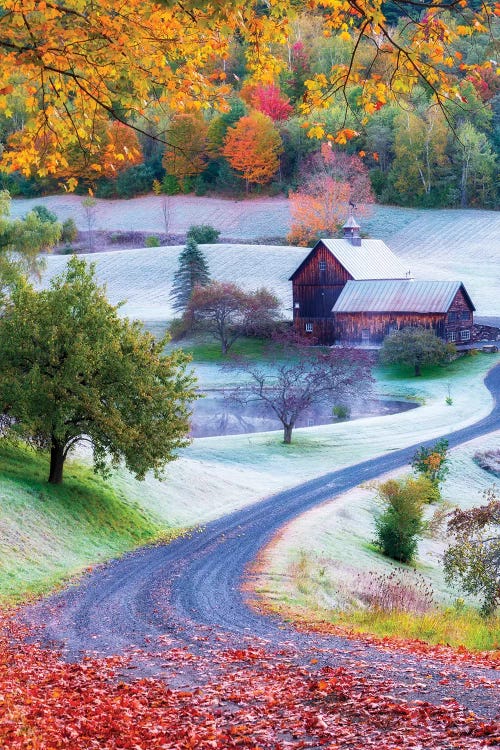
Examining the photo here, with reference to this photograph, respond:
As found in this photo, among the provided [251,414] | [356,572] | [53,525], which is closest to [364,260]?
[251,414]

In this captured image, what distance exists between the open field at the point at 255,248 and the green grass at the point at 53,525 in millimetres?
46217

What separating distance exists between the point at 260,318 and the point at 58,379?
4120 centimetres

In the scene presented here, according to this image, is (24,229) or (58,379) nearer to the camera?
(58,379)

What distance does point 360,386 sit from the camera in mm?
51500

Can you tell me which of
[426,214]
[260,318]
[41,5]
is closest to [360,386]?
[260,318]

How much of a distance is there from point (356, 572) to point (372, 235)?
7699 cm

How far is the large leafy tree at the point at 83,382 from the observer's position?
26.9 meters

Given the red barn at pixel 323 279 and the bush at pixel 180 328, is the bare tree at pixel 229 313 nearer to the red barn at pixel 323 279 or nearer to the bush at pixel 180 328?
the bush at pixel 180 328

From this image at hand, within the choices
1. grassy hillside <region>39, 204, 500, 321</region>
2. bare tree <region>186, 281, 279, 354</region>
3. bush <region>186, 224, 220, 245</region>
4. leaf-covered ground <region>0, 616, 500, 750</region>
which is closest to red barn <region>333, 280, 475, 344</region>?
bare tree <region>186, 281, 279, 354</region>

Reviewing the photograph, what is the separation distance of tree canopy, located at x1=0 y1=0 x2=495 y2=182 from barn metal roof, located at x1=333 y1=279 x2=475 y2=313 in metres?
53.7

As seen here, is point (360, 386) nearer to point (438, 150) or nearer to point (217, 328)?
point (217, 328)

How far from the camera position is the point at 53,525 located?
81.2 feet

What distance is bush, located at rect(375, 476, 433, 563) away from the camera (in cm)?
2766

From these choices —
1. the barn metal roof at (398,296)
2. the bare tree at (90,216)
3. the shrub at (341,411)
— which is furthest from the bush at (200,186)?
the shrub at (341,411)
